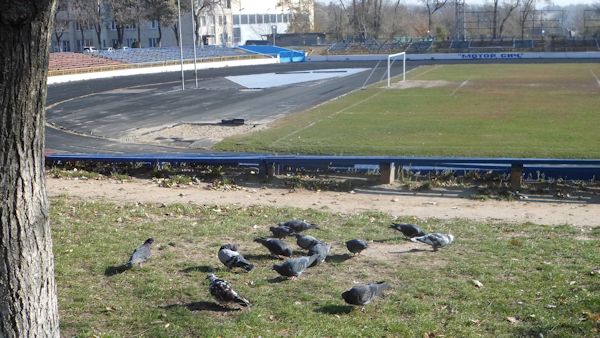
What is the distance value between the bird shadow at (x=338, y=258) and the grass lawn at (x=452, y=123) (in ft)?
47.9

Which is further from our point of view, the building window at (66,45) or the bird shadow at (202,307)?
the building window at (66,45)

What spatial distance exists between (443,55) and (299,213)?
7714cm

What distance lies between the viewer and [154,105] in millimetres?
42000

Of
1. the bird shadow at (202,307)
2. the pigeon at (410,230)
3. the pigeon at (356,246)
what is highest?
the pigeon at (356,246)

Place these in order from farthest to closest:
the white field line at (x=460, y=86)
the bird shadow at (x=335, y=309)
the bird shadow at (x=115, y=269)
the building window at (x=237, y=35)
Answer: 1. the building window at (x=237, y=35)
2. the white field line at (x=460, y=86)
3. the bird shadow at (x=115, y=269)
4. the bird shadow at (x=335, y=309)

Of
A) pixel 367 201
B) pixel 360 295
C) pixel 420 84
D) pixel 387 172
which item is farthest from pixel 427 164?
pixel 420 84

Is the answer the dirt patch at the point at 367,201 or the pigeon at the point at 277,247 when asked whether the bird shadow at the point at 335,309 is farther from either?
the dirt patch at the point at 367,201

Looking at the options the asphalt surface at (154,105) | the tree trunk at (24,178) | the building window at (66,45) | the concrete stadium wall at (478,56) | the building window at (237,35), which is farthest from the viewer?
the building window at (237,35)

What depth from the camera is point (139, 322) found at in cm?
740

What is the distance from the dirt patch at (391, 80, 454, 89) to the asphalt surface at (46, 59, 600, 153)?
261 centimetres

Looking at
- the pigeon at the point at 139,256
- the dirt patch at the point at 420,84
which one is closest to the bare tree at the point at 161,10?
the dirt patch at the point at 420,84

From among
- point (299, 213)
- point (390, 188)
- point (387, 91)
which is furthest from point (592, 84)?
point (299, 213)

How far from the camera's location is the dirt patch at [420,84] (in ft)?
166

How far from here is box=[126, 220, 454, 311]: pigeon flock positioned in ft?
25.0
